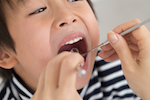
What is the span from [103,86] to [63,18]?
0.48 m

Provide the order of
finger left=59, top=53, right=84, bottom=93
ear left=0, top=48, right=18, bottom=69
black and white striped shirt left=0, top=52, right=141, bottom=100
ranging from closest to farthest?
finger left=59, top=53, right=84, bottom=93
ear left=0, top=48, right=18, bottom=69
black and white striped shirt left=0, top=52, right=141, bottom=100

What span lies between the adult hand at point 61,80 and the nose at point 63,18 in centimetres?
17

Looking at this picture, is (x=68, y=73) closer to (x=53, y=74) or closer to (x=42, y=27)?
(x=53, y=74)

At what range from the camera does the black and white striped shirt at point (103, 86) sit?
2.53 ft

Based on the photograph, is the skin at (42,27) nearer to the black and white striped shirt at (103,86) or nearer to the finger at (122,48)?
the finger at (122,48)

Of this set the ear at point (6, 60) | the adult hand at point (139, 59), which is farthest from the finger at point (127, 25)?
the ear at point (6, 60)

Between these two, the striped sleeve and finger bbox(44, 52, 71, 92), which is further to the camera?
the striped sleeve

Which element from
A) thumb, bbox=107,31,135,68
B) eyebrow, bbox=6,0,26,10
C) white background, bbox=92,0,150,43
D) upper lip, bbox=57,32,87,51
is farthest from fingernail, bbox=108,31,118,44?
white background, bbox=92,0,150,43

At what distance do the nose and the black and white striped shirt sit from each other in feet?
1.21

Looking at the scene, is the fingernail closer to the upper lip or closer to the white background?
the upper lip

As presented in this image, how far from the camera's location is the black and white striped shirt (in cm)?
77

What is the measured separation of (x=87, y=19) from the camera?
0.59 m

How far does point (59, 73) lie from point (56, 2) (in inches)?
10.6

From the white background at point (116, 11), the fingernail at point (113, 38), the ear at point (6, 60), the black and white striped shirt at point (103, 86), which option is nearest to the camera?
the fingernail at point (113, 38)
